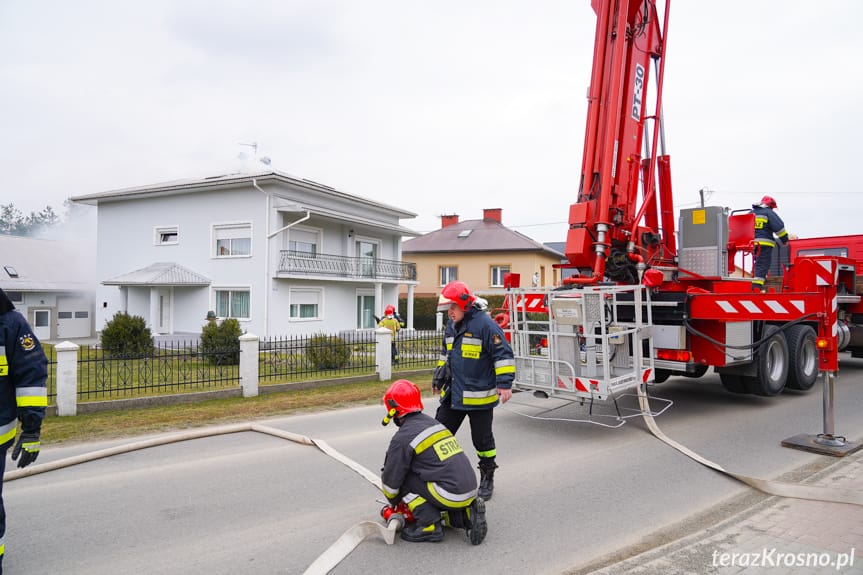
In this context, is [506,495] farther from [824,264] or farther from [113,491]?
[824,264]

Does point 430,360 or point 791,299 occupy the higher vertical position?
point 791,299

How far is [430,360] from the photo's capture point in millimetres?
14320

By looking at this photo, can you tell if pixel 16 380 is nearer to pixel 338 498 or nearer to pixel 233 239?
pixel 338 498

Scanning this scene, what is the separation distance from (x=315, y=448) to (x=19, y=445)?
3.21 meters

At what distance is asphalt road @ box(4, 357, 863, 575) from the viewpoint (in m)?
3.69

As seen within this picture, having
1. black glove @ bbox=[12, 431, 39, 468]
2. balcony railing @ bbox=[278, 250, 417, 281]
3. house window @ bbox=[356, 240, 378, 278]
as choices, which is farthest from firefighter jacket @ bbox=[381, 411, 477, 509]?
house window @ bbox=[356, 240, 378, 278]

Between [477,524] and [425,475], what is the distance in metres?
0.51

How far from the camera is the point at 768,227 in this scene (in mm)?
10234

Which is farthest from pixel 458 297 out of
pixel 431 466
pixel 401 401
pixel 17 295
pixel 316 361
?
pixel 17 295

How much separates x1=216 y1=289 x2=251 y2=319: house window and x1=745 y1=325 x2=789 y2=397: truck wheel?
19.0m

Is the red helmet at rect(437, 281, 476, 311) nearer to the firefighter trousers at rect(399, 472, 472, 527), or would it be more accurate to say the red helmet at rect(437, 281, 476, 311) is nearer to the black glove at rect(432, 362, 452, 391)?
the black glove at rect(432, 362, 452, 391)

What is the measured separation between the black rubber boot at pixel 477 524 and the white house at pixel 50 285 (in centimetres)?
2611

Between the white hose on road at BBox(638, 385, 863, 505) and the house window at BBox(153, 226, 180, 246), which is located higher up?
the house window at BBox(153, 226, 180, 246)

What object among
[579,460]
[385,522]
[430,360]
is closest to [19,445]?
[385,522]
